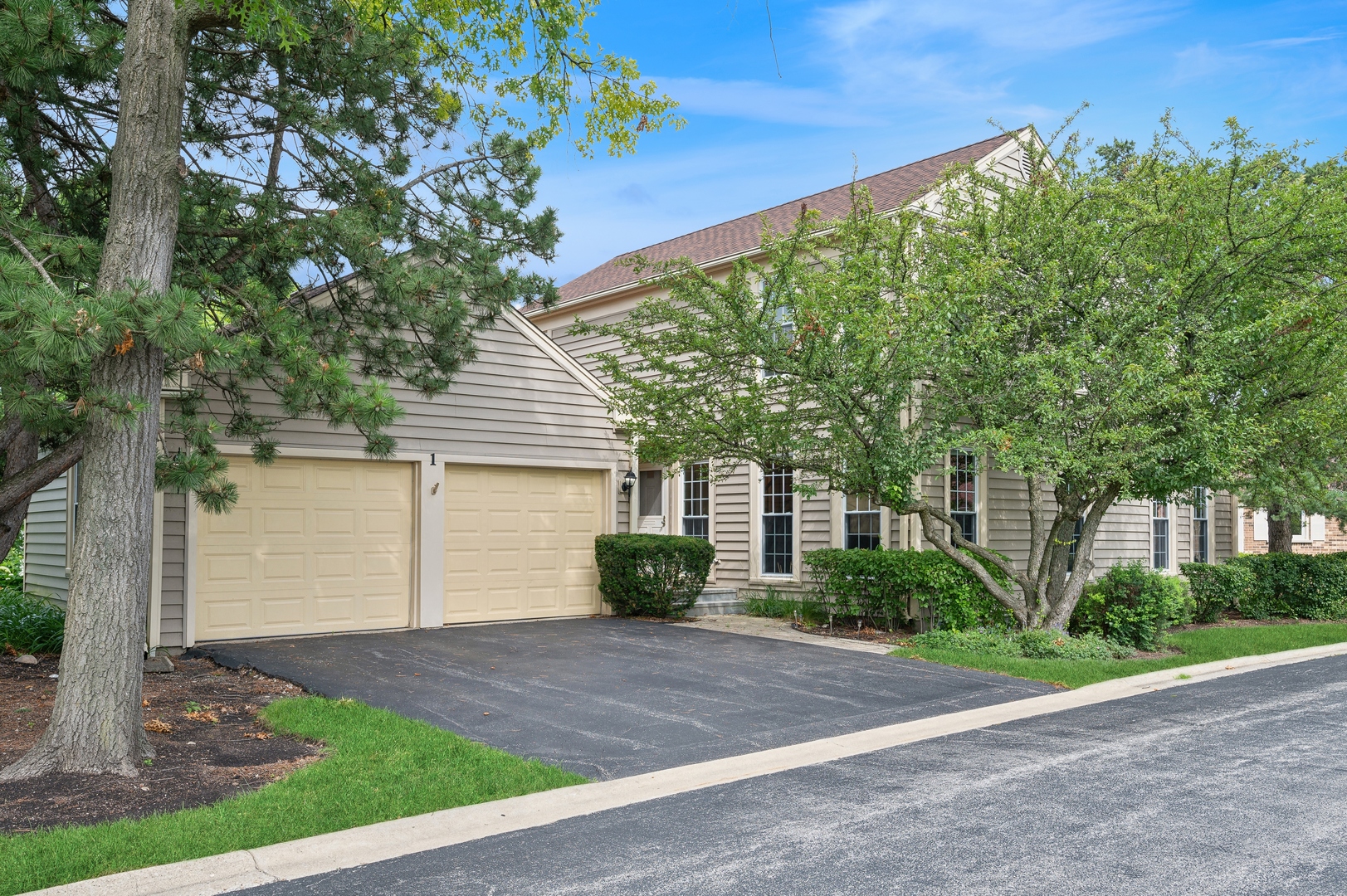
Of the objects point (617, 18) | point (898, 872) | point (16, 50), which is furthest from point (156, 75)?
point (898, 872)

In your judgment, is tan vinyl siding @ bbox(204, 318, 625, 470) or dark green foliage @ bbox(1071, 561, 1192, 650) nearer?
dark green foliage @ bbox(1071, 561, 1192, 650)

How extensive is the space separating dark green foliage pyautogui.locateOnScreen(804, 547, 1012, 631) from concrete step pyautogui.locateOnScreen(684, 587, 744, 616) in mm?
1909

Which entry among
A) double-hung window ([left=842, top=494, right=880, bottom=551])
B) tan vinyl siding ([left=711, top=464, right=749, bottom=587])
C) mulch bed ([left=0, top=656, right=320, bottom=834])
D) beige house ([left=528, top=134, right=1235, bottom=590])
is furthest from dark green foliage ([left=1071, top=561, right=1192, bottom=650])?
mulch bed ([left=0, top=656, right=320, bottom=834])

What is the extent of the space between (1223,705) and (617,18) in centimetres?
814

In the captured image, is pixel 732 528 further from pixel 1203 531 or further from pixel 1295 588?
pixel 1203 531

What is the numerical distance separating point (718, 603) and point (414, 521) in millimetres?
4640

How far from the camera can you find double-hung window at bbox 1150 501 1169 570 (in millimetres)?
17375

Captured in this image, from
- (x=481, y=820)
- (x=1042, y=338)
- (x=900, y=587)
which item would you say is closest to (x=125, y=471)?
(x=481, y=820)

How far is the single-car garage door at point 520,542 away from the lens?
40.9 feet

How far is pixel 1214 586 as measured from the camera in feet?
48.1

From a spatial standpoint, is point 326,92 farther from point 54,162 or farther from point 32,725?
point 32,725

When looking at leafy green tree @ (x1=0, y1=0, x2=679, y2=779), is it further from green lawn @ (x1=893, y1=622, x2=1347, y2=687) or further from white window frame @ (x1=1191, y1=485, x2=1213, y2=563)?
white window frame @ (x1=1191, y1=485, x2=1213, y2=563)

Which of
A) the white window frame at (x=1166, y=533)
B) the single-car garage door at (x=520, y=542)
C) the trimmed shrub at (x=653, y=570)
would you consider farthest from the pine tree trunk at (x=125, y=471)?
the white window frame at (x=1166, y=533)

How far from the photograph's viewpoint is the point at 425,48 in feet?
31.0
